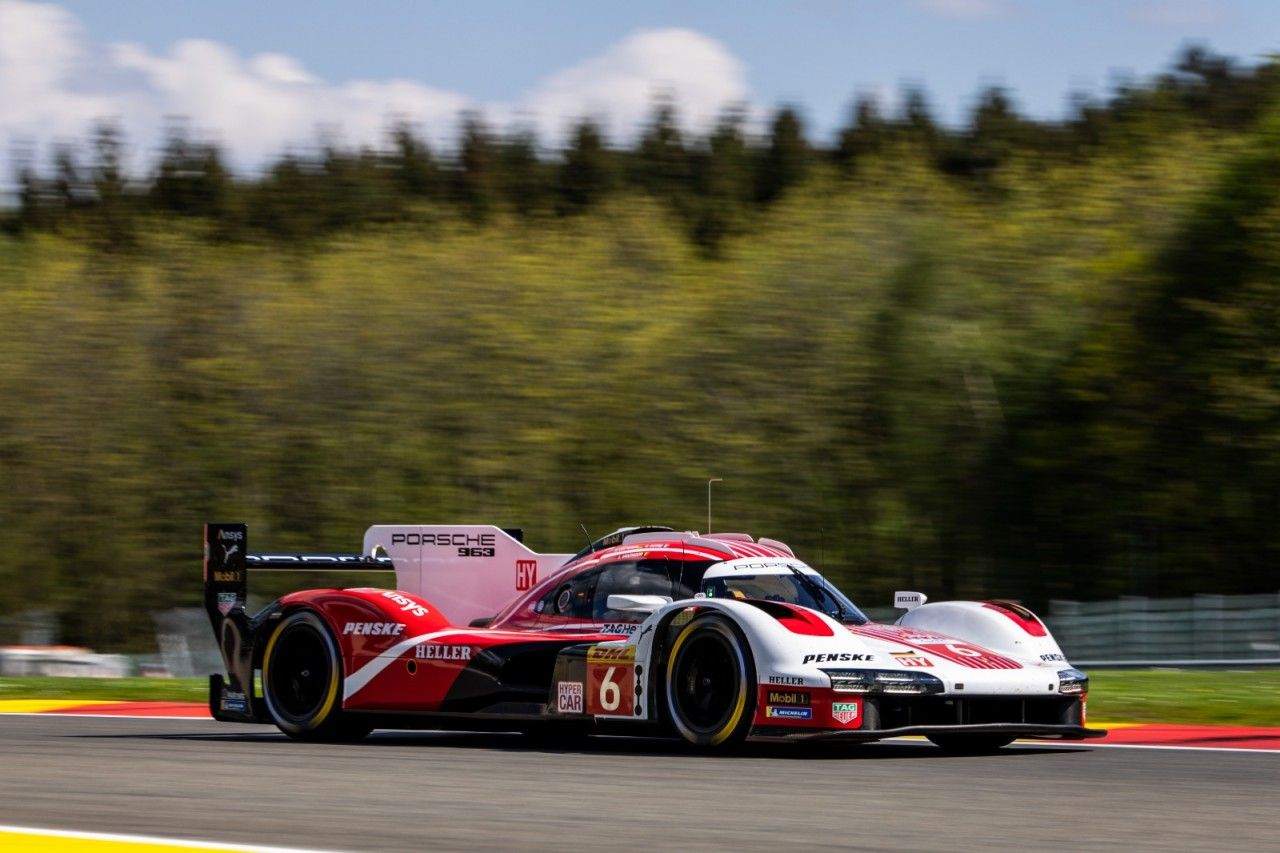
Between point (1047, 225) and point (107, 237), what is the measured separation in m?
21.8

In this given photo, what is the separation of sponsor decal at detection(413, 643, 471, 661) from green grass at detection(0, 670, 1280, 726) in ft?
17.1

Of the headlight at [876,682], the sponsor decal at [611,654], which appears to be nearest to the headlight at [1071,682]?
the headlight at [876,682]

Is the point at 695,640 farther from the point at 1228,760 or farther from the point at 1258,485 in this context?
the point at 1258,485

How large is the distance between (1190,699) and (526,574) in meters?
5.89

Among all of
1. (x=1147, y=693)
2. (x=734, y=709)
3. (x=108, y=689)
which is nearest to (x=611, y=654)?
(x=734, y=709)

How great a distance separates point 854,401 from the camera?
3250 centimetres

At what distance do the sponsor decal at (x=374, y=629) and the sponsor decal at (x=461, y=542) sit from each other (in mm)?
851

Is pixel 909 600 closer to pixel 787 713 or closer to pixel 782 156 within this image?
pixel 787 713

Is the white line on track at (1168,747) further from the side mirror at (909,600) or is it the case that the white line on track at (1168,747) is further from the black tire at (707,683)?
the black tire at (707,683)

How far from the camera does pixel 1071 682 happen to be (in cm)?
941

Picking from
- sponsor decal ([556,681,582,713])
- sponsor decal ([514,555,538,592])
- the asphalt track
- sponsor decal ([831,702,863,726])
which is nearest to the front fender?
the asphalt track

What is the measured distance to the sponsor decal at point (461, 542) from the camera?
1138 centimetres

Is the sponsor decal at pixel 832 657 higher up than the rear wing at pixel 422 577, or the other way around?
the rear wing at pixel 422 577

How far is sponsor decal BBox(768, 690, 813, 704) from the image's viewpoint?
861 centimetres
